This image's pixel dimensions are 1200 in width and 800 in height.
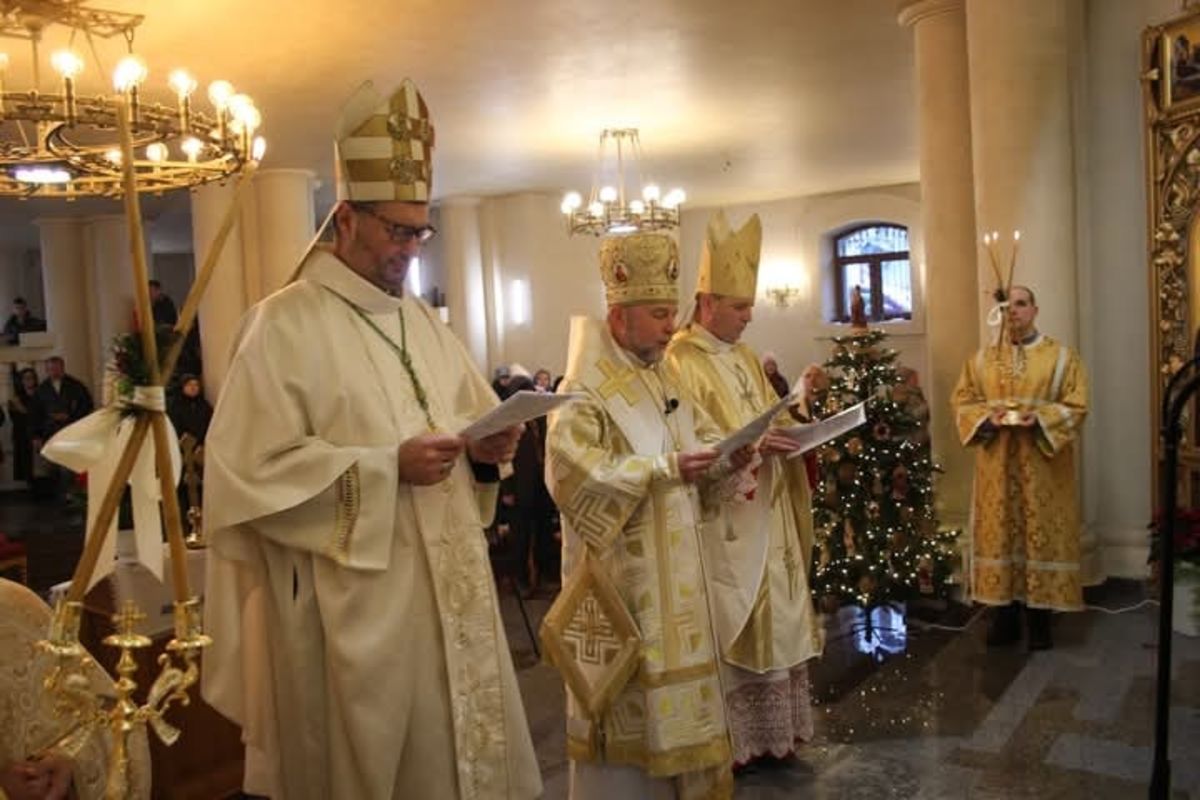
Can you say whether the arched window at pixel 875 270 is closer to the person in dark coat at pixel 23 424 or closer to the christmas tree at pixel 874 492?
the christmas tree at pixel 874 492

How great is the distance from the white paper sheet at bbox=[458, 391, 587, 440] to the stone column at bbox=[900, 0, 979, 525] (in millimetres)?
5257

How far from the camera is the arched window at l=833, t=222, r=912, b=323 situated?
1762cm

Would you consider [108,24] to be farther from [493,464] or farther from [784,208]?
[784,208]

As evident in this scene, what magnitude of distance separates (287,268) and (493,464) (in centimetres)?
1058

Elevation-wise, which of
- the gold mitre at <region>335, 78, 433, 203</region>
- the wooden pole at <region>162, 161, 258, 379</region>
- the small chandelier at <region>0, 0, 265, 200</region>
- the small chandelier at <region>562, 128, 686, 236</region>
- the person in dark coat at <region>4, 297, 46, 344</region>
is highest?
the small chandelier at <region>562, 128, 686, 236</region>

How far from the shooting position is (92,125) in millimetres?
5012

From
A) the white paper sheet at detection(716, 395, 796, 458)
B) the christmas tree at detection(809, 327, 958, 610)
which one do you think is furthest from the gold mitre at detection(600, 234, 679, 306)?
the christmas tree at detection(809, 327, 958, 610)

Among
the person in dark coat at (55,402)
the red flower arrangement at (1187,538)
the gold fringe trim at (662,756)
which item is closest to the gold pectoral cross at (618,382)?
the gold fringe trim at (662,756)

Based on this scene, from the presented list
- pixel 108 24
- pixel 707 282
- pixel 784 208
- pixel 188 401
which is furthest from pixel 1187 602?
pixel 784 208

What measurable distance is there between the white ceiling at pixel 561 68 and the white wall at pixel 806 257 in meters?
3.59

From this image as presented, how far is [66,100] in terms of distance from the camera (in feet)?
14.9

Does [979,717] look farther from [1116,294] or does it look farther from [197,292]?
[197,292]

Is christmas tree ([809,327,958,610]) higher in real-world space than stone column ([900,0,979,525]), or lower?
lower

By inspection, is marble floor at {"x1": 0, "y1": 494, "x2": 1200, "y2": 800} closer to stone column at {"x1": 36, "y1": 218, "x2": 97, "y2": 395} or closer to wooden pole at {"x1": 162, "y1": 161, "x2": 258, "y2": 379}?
wooden pole at {"x1": 162, "y1": 161, "x2": 258, "y2": 379}
